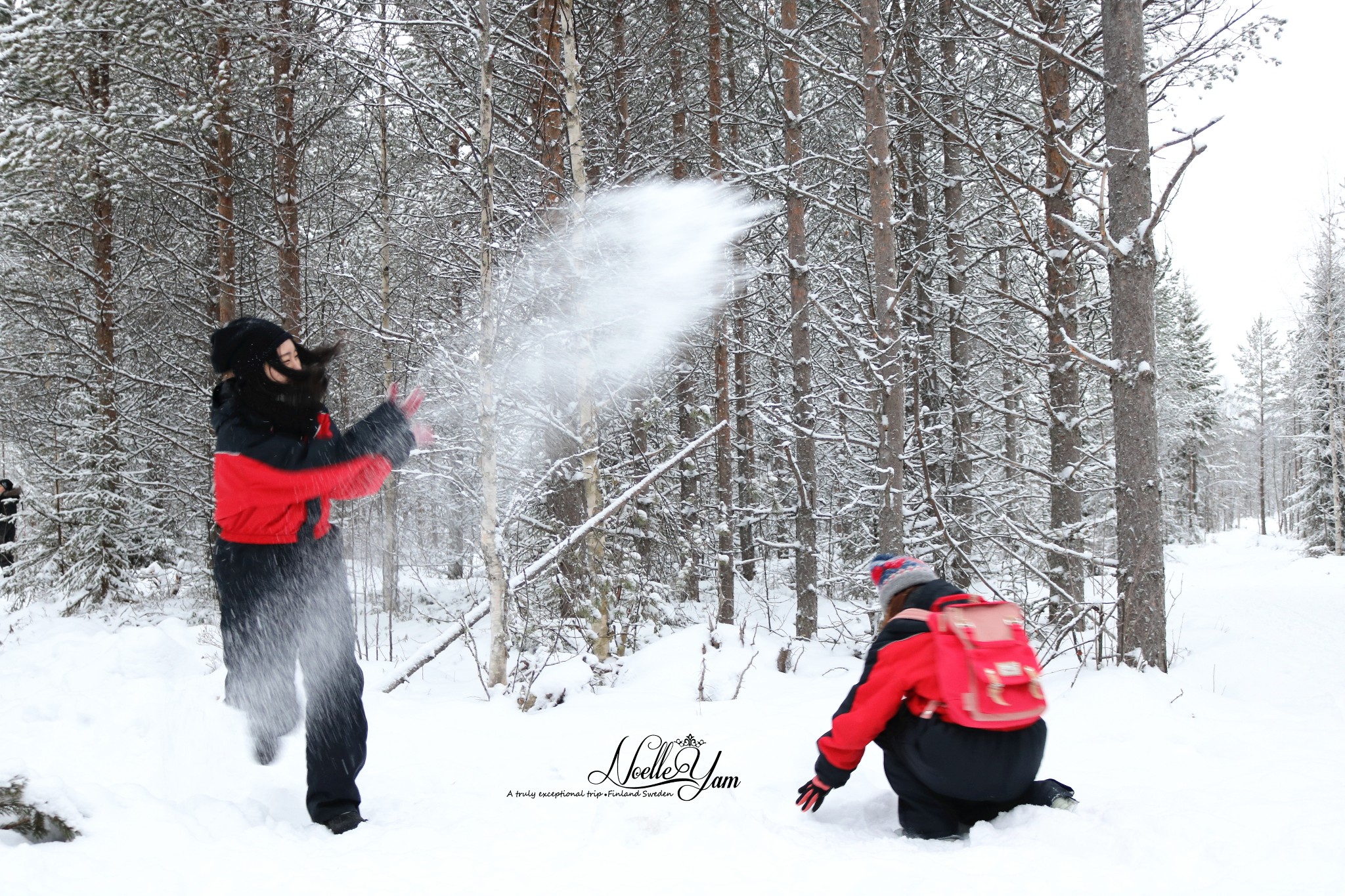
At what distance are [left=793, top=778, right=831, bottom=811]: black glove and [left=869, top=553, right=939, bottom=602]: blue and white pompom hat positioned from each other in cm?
78

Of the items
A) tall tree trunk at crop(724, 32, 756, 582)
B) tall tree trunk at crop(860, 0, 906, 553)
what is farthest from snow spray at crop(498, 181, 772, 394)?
tall tree trunk at crop(860, 0, 906, 553)

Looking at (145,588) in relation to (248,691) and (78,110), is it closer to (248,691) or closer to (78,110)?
(78,110)

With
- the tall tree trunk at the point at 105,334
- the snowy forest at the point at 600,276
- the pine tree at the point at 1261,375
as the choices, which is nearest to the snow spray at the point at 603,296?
the snowy forest at the point at 600,276

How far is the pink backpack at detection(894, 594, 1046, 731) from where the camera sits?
8.23 ft

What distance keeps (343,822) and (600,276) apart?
4.81 meters

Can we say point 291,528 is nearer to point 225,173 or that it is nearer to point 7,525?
point 225,173

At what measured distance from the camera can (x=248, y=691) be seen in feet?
9.80

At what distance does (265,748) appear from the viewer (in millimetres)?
3156

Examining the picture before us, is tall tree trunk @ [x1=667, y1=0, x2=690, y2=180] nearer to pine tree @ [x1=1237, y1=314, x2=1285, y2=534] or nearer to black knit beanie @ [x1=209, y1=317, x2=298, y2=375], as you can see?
black knit beanie @ [x1=209, y1=317, x2=298, y2=375]

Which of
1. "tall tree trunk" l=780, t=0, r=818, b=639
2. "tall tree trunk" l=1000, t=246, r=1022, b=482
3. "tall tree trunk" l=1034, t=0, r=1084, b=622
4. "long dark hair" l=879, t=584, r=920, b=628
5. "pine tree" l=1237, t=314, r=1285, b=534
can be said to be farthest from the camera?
"pine tree" l=1237, t=314, r=1285, b=534

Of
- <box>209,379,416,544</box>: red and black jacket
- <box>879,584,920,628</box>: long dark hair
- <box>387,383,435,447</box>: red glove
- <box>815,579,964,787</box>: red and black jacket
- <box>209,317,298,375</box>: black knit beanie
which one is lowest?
<box>815,579,964,787</box>: red and black jacket

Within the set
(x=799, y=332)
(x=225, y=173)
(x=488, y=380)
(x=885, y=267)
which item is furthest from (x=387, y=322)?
(x=885, y=267)
